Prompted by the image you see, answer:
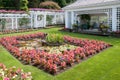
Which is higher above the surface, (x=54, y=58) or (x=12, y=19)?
(x=12, y=19)

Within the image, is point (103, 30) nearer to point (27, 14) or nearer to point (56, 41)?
point (56, 41)

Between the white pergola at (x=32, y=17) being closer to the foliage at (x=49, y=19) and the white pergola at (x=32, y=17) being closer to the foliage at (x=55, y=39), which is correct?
the foliage at (x=49, y=19)

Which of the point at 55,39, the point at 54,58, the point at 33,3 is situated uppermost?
the point at 33,3

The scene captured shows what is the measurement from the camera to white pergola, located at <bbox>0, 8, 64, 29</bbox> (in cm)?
2144

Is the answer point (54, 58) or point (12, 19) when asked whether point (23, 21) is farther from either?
point (54, 58)

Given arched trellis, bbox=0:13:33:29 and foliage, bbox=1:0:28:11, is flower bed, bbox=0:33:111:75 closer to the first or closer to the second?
arched trellis, bbox=0:13:33:29

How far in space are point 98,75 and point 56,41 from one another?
19.3ft

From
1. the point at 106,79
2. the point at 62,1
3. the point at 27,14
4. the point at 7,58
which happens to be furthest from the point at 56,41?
the point at 62,1

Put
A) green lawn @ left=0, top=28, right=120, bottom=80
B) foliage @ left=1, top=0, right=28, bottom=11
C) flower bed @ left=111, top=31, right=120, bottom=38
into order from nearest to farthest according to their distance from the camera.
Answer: green lawn @ left=0, top=28, right=120, bottom=80 < flower bed @ left=111, top=31, right=120, bottom=38 < foliage @ left=1, top=0, right=28, bottom=11

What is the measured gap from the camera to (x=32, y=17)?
24.3 metres

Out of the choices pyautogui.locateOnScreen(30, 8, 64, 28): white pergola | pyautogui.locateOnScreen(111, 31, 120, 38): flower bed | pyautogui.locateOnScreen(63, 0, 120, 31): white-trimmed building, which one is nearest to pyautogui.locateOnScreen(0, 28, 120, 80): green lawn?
pyautogui.locateOnScreen(111, 31, 120, 38): flower bed

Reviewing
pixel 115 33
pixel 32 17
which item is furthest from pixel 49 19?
pixel 115 33

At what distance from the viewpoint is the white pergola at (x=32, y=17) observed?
70.3ft

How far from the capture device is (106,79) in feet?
19.0
